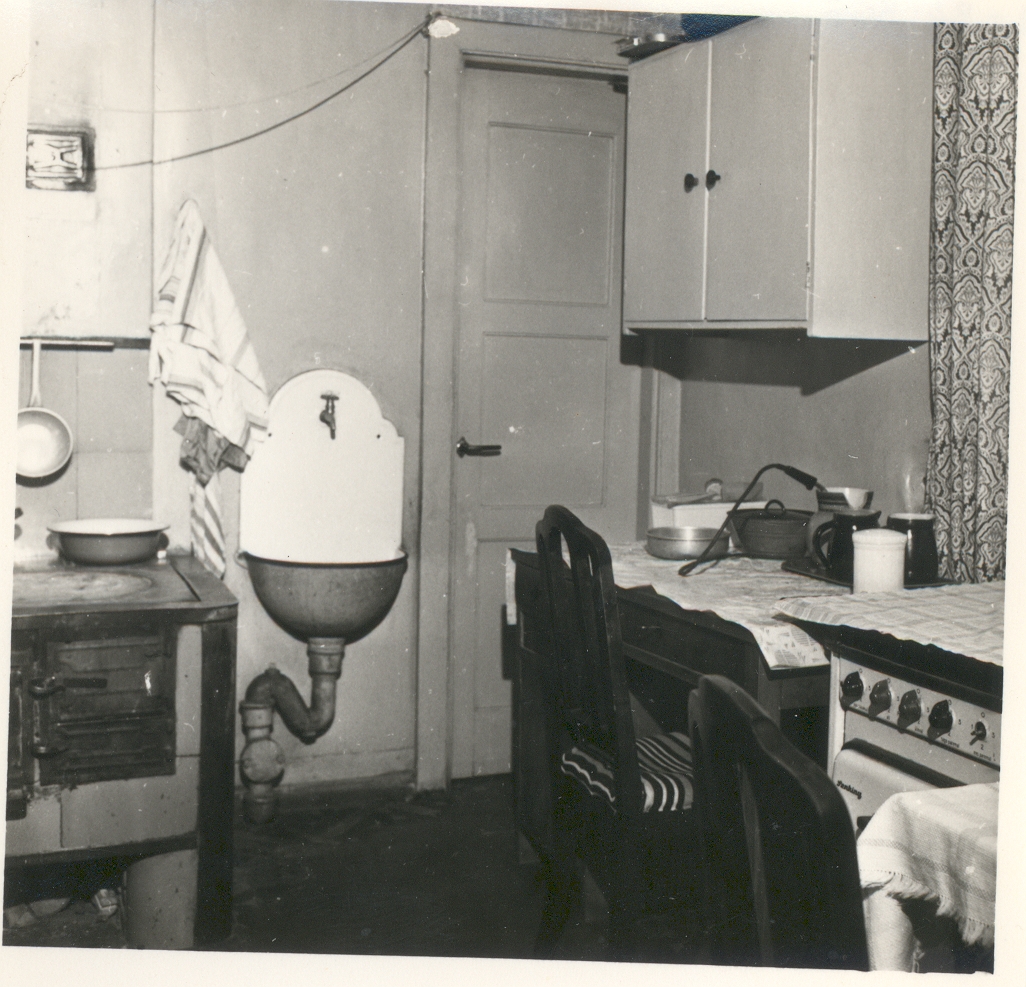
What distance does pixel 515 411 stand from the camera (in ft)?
12.2

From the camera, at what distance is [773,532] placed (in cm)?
281

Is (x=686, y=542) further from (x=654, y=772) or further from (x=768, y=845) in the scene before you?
(x=768, y=845)

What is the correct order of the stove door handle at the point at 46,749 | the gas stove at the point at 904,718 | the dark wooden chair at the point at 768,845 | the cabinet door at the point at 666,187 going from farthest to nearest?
1. the cabinet door at the point at 666,187
2. the stove door handle at the point at 46,749
3. the gas stove at the point at 904,718
4. the dark wooden chair at the point at 768,845

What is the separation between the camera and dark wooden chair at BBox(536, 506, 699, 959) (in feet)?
6.79

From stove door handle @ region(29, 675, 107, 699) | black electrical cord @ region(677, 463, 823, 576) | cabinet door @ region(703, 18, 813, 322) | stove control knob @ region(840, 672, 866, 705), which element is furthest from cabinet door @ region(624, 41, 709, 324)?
stove door handle @ region(29, 675, 107, 699)

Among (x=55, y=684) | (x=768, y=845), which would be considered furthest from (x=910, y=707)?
(x=55, y=684)

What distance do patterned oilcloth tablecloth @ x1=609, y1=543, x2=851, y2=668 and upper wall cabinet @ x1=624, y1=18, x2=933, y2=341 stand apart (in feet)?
1.98

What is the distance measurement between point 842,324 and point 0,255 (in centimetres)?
180

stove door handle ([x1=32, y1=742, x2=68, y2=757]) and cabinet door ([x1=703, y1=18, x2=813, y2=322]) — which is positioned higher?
cabinet door ([x1=703, y1=18, x2=813, y2=322])

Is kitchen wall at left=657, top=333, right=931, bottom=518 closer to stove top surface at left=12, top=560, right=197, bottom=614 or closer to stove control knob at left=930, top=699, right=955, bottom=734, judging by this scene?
stove control knob at left=930, top=699, right=955, bottom=734

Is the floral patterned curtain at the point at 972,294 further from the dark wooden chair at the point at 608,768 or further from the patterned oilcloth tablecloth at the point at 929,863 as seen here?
the patterned oilcloth tablecloth at the point at 929,863

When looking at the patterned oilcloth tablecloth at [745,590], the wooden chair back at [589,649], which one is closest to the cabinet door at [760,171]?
the patterned oilcloth tablecloth at [745,590]

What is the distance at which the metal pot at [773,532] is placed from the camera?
2.80 m

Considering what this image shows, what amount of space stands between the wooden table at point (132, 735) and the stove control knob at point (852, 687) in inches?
52.4
